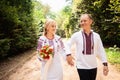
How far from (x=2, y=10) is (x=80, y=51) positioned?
9120 millimetres

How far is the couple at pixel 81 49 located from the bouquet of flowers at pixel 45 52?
10 cm

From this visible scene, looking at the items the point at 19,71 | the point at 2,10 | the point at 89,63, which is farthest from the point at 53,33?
the point at 2,10

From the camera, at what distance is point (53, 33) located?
539cm

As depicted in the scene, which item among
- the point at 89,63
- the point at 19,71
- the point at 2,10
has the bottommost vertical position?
the point at 19,71

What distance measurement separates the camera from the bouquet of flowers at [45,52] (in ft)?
17.2

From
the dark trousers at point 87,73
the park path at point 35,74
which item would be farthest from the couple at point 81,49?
the park path at point 35,74

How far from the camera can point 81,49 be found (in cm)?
526

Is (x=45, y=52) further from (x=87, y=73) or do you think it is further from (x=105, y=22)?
(x=105, y=22)

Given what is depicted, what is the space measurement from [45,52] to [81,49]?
2.27ft

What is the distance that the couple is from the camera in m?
5.23

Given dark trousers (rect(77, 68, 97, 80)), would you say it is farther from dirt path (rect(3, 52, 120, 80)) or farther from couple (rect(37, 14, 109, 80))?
dirt path (rect(3, 52, 120, 80))

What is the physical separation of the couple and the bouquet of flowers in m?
0.10

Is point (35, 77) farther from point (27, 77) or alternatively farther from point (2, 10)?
point (2, 10)

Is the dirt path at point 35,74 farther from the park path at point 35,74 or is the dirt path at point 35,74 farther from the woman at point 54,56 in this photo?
the woman at point 54,56
